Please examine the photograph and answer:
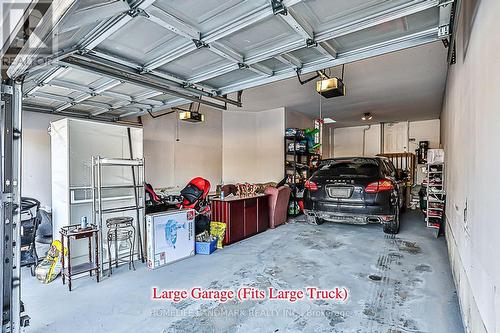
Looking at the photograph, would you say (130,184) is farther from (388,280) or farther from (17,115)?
(388,280)

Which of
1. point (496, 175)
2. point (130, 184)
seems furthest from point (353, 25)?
point (130, 184)

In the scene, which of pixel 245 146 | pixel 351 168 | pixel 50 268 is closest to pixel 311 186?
pixel 351 168

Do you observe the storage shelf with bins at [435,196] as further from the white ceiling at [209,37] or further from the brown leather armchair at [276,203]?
the white ceiling at [209,37]

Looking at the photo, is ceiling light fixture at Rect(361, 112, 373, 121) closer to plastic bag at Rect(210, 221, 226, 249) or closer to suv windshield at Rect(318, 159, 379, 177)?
suv windshield at Rect(318, 159, 379, 177)

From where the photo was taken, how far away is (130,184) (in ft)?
14.3

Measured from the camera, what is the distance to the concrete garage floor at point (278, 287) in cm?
231

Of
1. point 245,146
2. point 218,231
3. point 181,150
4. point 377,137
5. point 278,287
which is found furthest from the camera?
point 377,137

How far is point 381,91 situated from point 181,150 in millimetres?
4948

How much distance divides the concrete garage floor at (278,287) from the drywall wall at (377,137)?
585 cm

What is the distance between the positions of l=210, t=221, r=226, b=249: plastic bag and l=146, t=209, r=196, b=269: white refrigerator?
Answer: 0.45m

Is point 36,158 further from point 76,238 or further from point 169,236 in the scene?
point 169,236

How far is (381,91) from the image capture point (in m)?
6.04

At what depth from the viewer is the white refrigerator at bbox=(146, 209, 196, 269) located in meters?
3.68

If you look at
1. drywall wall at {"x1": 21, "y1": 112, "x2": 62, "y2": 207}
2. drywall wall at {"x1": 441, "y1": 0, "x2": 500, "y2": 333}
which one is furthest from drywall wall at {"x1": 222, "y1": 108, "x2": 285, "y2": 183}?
drywall wall at {"x1": 441, "y1": 0, "x2": 500, "y2": 333}
